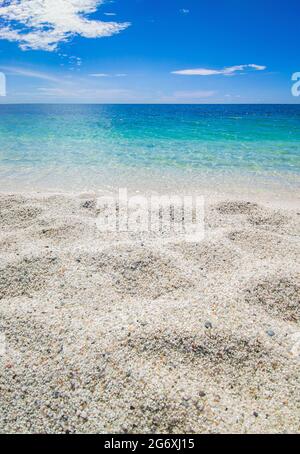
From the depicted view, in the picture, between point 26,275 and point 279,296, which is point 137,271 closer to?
point 26,275

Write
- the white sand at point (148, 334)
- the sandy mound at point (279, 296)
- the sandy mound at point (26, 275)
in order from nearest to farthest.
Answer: the white sand at point (148, 334), the sandy mound at point (279, 296), the sandy mound at point (26, 275)

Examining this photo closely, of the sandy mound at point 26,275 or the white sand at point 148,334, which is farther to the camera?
the sandy mound at point 26,275

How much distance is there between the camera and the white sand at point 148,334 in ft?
6.12

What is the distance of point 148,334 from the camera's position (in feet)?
7.63

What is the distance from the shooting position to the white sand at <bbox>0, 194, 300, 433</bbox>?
1865 mm

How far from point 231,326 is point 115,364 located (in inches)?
37.2

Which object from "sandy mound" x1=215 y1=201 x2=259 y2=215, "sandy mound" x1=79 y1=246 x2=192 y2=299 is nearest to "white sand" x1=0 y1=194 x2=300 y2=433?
"sandy mound" x1=79 y1=246 x2=192 y2=299

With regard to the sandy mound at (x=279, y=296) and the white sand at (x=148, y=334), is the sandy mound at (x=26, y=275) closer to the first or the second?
the white sand at (x=148, y=334)

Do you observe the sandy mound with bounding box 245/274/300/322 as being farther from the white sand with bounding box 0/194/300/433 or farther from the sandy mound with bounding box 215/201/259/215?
the sandy mound with bounding box 215/201/259/215

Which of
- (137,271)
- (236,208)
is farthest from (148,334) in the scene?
(236,208)

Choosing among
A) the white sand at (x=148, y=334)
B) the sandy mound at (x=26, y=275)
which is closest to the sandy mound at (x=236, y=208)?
the white sand at (x=148, y=334)

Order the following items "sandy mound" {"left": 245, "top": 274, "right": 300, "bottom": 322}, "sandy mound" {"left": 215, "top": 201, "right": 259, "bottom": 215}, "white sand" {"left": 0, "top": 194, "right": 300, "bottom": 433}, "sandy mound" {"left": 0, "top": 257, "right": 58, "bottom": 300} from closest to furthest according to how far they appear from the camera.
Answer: "white sand" {"left": 0, "top": 194, "right": 300, "bottom": 433}
"sandy mound" {"left": 245, "top": 274, "right": 300, "bottom": 322}
"sandy mound" {"left": 0, "top": 257, "right": 58, "bottom": 300}
"sandy mound" {"left": 215, "top": 201, "right": 259, "bottom": 215}

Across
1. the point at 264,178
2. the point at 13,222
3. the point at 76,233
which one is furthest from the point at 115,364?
the point at 264,178
